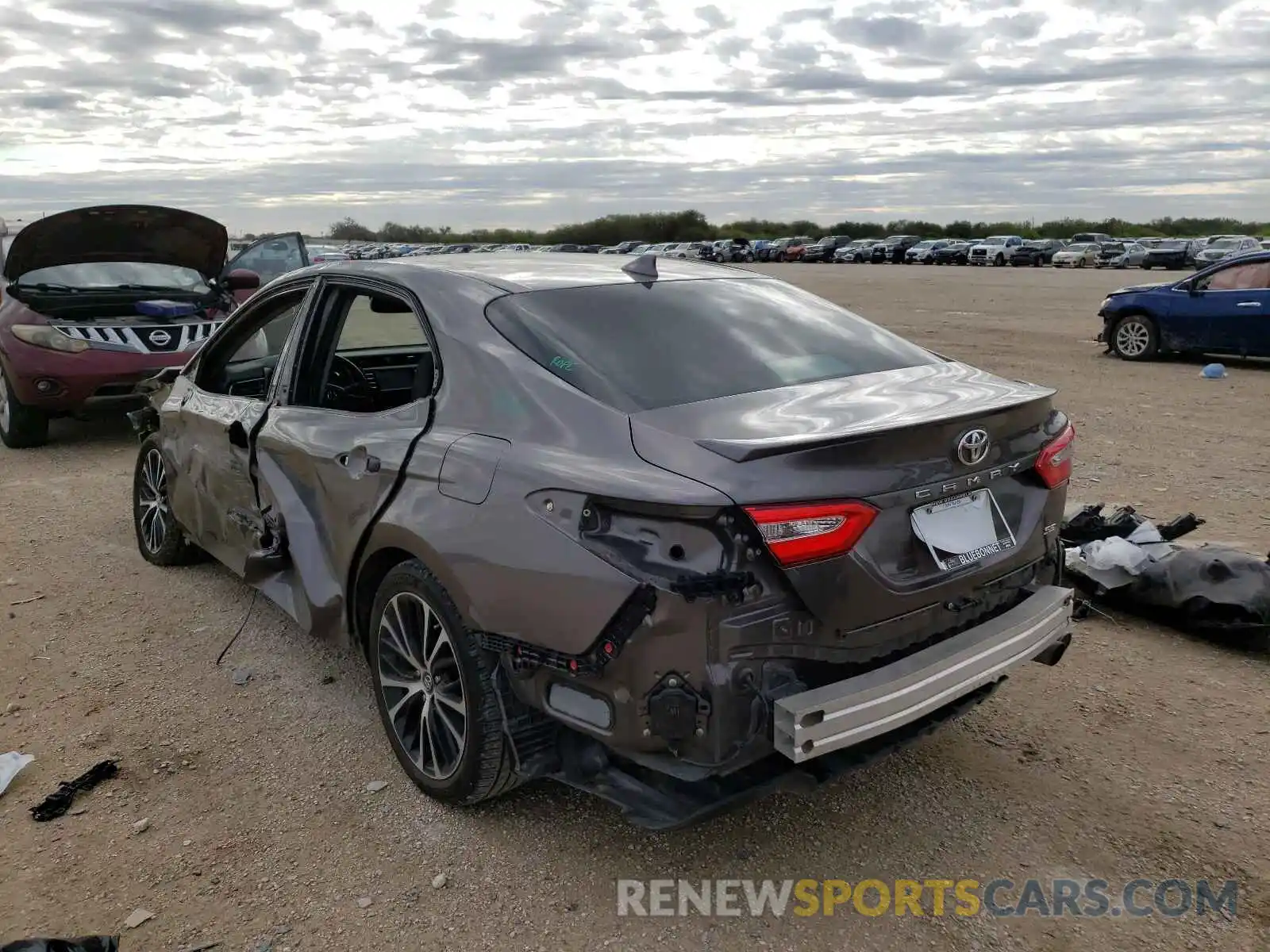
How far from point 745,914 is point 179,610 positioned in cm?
346

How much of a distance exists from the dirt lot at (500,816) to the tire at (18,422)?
4.13m

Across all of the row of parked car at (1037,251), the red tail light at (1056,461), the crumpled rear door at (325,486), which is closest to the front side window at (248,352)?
the crumpled rear door at (325,486)

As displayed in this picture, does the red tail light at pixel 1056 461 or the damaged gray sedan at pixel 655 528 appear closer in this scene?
the damaged gray sedan at pixel 655 528

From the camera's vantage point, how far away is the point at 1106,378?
483 inches

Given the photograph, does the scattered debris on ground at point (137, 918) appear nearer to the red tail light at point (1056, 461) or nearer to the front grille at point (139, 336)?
the red tail light at point (1056, 461)

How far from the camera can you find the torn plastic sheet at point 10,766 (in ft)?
11.3

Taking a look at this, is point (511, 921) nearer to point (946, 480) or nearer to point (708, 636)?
point (708, 636)

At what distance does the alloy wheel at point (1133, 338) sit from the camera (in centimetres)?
1383

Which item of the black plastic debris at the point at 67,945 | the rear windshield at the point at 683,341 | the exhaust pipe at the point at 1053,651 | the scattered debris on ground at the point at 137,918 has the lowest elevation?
the scattered debris on ground at the point at 137,918

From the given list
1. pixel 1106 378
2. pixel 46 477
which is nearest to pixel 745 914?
pixel 46 477

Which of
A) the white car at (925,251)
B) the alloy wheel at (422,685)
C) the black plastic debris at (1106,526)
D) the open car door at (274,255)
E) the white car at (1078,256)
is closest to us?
the alloy wheel at (422,685)

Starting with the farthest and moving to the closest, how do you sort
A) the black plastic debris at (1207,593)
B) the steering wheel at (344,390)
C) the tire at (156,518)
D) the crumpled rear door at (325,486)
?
the tire at (156,518) → the black plastic debris at (1207,593) → the steering wheel at (344,390) → the crumpled rear door at (325,486)

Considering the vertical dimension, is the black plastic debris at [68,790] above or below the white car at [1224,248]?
below

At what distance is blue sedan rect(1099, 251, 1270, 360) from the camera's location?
41.5 ft
